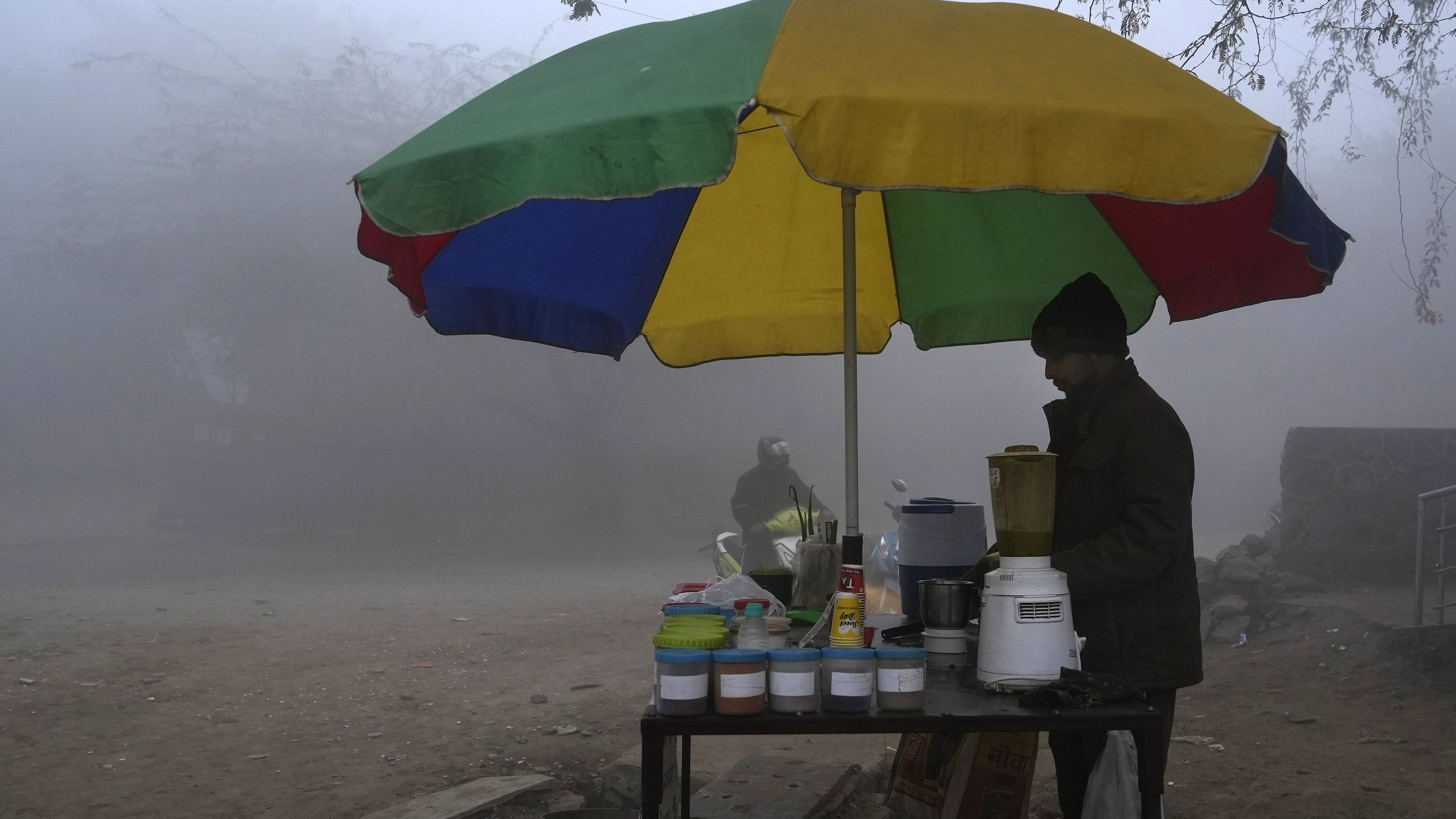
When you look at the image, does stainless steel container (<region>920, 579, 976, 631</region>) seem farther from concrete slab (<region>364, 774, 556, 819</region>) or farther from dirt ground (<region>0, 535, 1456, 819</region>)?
concrete slab (<region>364, 774, 556, 819</region>)

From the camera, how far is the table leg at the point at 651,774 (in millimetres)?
2018

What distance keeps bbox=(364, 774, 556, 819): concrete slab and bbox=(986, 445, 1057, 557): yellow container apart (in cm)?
308

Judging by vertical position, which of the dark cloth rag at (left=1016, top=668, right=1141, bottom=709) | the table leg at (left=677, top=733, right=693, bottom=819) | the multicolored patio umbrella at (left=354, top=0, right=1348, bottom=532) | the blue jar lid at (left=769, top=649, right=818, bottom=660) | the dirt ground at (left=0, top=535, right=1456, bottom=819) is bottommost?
the dirt ground at (left=0, top=535, right=1456, bottom=819)

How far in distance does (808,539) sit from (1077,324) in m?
1.07

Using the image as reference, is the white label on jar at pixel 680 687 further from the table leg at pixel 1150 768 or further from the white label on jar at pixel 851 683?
the table leg at pixel 1150 768

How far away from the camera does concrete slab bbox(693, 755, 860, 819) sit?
426 centimetres

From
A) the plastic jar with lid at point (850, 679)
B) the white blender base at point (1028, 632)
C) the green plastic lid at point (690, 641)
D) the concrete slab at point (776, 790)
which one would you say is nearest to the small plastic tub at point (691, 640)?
the green plastic lid at point (690, 641)

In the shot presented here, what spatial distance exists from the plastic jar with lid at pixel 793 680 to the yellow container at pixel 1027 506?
576 mm

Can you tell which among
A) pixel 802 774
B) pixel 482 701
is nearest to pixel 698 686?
pixel 802 774

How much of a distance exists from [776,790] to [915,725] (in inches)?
108

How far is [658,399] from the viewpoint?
27516 millimetres

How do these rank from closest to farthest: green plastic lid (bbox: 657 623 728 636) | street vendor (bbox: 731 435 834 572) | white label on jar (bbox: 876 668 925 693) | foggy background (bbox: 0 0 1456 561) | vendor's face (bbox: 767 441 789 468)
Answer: white label on jar (bbox: 876 668 925 693), green plastic lid (bbox: 657 623 728 636), street vendor (bbox: 731 435 834 572), vendor's face (bbox: 767 441 789 468), foggy background (bbox: 0 0 1456 561)

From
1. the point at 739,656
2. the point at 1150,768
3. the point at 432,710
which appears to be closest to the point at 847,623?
the point at 739,656

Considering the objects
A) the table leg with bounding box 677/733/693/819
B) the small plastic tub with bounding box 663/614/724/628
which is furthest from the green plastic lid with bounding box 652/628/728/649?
the table leg with bounding box 677/733/693/819
